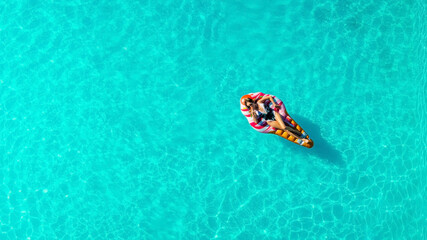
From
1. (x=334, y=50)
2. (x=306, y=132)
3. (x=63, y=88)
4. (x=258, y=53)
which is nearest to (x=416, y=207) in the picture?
(x=306, y=132)

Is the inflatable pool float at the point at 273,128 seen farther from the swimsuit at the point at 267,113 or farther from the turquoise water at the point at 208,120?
the turquoise water at the point at 208,120

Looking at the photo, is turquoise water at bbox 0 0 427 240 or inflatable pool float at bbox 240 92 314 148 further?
turquoise water at bbox 0 0 427 240

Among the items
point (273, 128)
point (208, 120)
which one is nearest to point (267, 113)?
point (273, 128)

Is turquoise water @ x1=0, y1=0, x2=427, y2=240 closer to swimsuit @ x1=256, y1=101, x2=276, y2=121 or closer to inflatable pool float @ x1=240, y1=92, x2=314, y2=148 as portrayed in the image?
inflatable pool float @ x1=240, y1=92, x2=314, y2=148

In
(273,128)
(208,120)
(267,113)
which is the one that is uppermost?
(267,113)

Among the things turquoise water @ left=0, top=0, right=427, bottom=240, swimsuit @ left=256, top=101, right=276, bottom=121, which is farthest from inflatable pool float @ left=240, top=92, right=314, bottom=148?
turquoise water @ left=0, top=0, right=427, bottom=240

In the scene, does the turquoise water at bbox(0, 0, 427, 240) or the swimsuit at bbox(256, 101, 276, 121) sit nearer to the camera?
the swimsuit at bbox(256, 101, 276, 121)

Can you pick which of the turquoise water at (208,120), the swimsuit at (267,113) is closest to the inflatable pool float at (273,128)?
the swimsuit at (267,113)

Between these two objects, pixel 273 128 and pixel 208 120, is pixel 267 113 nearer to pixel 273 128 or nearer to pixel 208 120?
pixel 273 128

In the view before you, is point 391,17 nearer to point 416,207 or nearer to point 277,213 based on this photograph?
point 416,207
